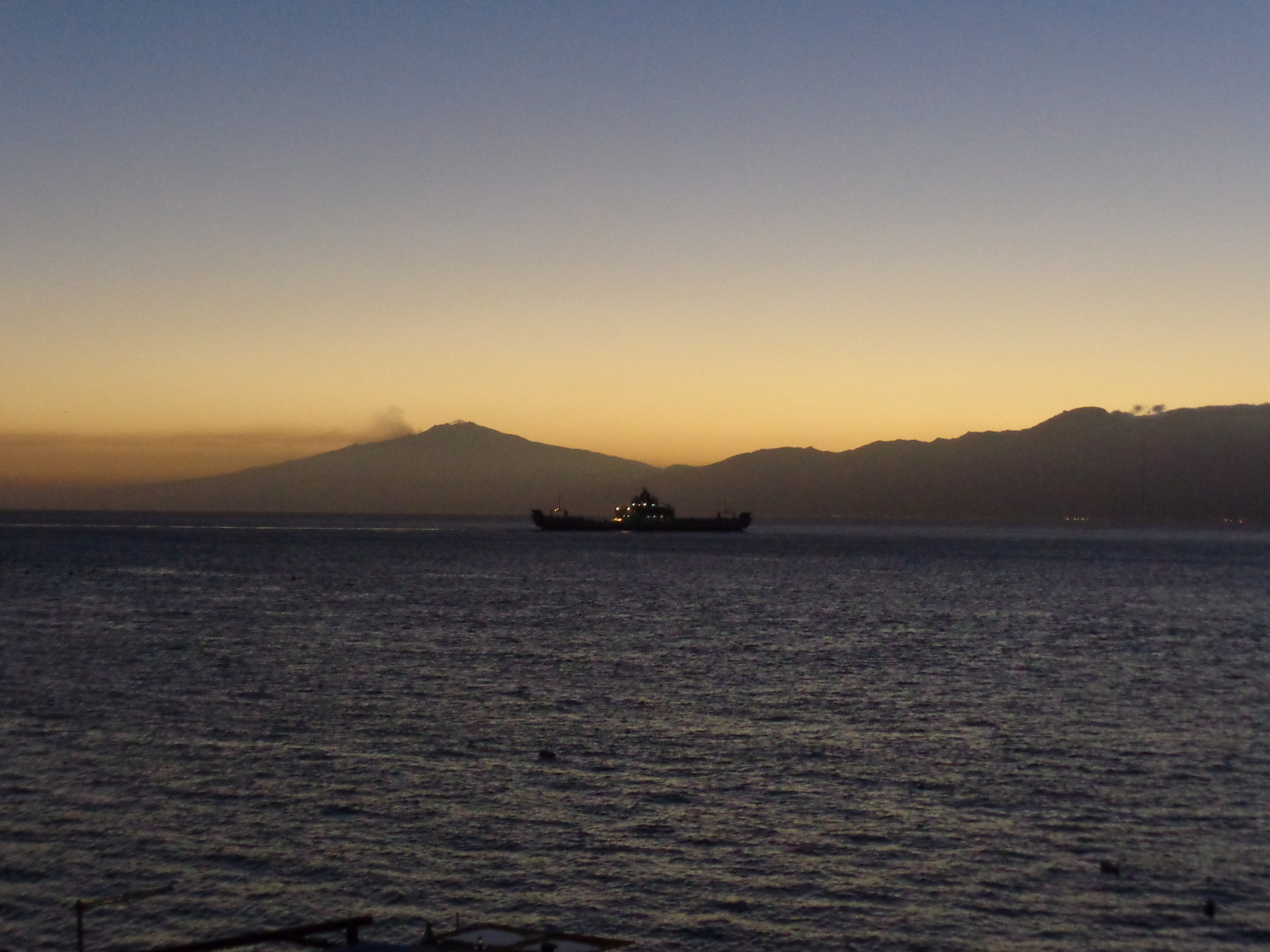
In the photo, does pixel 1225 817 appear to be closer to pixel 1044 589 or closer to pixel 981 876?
pixel 981 876

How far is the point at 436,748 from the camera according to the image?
112ft

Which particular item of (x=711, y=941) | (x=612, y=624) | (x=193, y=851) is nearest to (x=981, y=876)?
(x=711, y=941)

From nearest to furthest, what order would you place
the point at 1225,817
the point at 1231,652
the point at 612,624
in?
1. the point at 1225,817
2. the point at 1231,652
3. the point at 612,624

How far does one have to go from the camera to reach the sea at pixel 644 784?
70.1 ft

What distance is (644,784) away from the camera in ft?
98.9

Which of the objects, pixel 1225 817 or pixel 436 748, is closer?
pixel 1225 817

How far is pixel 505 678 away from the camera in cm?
4850

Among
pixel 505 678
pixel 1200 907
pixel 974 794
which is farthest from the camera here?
pixel 505 678

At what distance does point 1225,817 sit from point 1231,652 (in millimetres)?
38787

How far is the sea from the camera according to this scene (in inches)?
841

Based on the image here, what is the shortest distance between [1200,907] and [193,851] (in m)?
18.9

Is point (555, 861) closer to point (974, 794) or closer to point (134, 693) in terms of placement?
point (974, 794)

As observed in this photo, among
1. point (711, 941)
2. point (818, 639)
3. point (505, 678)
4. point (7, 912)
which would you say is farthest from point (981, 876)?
point (818, 639)

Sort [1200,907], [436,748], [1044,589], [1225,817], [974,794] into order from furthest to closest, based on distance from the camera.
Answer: [1044,589], [436,748], [974,794], [1225,817], [1200,907]
